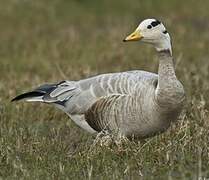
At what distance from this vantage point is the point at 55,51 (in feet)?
41.4

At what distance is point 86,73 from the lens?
9.87 meters

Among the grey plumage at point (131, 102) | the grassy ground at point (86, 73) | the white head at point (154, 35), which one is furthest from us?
the white head at point (154, 35)

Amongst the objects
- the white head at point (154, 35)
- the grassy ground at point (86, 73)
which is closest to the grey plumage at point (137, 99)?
the white head at point (154, 35)

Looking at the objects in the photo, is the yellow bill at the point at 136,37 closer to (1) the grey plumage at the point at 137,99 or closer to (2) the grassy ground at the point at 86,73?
(1) the grey plumage at the point at 137,99

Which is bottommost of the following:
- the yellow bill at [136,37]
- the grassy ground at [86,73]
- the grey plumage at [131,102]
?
the grassy ground at [86,73]

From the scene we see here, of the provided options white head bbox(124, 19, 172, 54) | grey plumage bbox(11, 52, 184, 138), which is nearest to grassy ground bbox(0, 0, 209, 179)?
grey plumage bbox(11, 52, 184, 138)

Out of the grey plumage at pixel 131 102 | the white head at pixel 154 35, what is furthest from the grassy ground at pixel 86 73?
the white head at pixel 154 35

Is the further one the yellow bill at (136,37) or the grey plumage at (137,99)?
the yellow bill at (136,37)

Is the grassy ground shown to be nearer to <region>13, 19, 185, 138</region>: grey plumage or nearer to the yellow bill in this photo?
<region>13, 19, 185, 138</region>: grey plumage

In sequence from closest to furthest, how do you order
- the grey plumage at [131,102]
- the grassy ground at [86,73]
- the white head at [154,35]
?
the grassy ground at [86,73] < the grey plumage at [131,102] < the white head at [154,35]

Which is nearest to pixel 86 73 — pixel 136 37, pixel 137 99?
pixel 136 37

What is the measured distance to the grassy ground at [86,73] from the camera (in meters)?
5.81

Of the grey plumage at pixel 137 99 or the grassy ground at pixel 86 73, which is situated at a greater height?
the grey plumage at pixel 137 99

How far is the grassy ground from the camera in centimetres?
581
